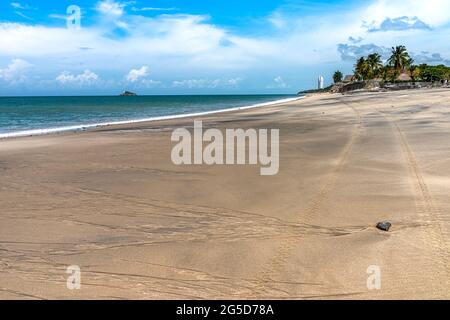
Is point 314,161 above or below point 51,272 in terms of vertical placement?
above

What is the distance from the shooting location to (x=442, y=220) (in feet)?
17.3

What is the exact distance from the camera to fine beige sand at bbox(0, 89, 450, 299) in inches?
150

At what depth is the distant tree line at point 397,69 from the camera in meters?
89.5

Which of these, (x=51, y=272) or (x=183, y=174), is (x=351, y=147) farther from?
(x=51, y=272)

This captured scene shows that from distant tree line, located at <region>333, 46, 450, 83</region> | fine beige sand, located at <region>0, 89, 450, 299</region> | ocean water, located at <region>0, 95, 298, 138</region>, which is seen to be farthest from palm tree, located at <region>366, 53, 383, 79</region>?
fine beige sand, located at <region>0, 89, 450, 299</region>

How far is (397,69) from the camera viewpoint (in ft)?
326

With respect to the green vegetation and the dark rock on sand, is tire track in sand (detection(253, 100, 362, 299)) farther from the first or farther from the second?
the green vegetation

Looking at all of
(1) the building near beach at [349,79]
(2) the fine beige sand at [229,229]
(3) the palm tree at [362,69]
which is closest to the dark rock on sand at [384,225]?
(2) the fine beige sand at [229,229]

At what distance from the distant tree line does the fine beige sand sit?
303 ft

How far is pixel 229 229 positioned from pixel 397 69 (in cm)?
10752

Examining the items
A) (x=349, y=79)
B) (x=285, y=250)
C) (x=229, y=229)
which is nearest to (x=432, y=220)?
(x=285, y=250)
